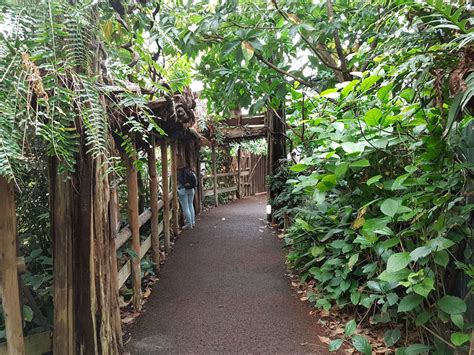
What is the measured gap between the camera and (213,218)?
356 inches

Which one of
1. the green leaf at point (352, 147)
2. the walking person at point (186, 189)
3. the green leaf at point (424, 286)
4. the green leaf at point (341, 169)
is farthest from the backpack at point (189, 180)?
the green leaf at point (424, 286)

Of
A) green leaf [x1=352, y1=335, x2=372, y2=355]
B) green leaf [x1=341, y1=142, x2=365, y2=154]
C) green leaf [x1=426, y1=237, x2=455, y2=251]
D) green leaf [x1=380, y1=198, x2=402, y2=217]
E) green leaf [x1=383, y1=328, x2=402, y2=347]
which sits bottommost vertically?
green leaf [x1=352, y1=335, x2=372, y2=355]

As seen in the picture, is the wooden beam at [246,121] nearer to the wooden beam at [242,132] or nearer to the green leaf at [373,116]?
the wooden beam at [242,132]

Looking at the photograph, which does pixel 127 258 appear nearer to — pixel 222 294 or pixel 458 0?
pixel 222 294

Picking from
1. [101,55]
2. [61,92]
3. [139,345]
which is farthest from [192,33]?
[139,345]

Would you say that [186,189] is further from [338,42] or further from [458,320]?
[458,320]

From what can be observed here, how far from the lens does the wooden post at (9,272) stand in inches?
72.4

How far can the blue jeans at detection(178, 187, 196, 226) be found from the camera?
7.34 m

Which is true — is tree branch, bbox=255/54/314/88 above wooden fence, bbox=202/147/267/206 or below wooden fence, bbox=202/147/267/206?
above

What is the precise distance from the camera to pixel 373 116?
227 cm

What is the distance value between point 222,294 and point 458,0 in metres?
3.47

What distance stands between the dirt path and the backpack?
4.71 feet

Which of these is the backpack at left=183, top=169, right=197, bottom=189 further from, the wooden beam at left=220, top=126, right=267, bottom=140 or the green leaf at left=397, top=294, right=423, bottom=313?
the green leaf at left=397, top=294, right=423, bottom=313

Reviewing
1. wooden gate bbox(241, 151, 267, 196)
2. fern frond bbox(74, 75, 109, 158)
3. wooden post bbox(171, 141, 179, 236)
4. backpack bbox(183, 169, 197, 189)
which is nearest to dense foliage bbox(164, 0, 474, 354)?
fern frond bbox(74, 75, 109, 158)
